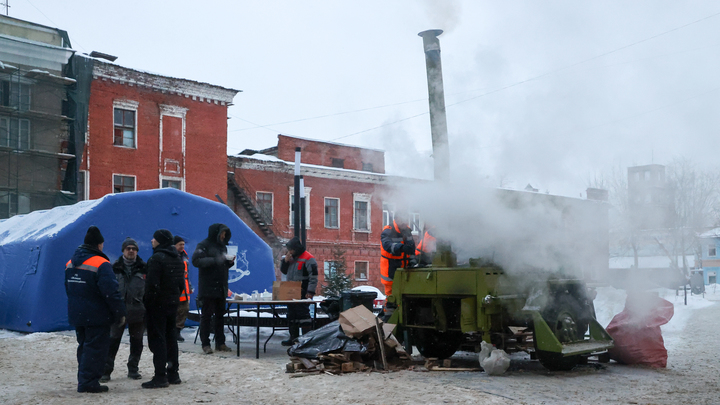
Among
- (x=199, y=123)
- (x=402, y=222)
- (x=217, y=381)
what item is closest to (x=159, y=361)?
(x=217, y=381)

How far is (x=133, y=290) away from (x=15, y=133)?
21.8 m

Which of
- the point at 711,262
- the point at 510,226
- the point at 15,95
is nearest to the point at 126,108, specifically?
the point at 15,95

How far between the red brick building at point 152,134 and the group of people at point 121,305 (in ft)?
70.2

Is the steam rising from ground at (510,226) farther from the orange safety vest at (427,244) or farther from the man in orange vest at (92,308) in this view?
the man in orange vest at (92,308)

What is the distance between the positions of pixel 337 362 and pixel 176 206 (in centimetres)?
802

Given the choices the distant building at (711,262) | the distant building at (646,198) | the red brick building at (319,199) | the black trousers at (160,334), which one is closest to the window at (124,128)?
the red brick building at (319,199)

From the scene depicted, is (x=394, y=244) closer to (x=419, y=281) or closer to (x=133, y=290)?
(x=419, y=281)

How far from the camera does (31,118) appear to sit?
86.3 feet

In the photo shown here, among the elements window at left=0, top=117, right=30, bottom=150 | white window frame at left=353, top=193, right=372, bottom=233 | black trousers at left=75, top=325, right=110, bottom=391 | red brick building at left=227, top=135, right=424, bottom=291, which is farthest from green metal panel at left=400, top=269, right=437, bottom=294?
white window frame at left=353, top=193, right=372, bottom=233

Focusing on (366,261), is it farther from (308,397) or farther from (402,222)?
(308,397)

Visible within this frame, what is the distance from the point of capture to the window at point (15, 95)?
25531mm

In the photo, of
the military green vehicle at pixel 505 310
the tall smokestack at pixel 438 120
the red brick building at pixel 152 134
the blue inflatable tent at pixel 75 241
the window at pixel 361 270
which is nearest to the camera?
the military green vehicle at pixel 505 310

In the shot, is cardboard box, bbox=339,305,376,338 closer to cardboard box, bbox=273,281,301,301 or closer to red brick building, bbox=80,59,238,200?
cardboard box, bbox=273,281,301,301

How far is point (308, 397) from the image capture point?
646 centimetres
